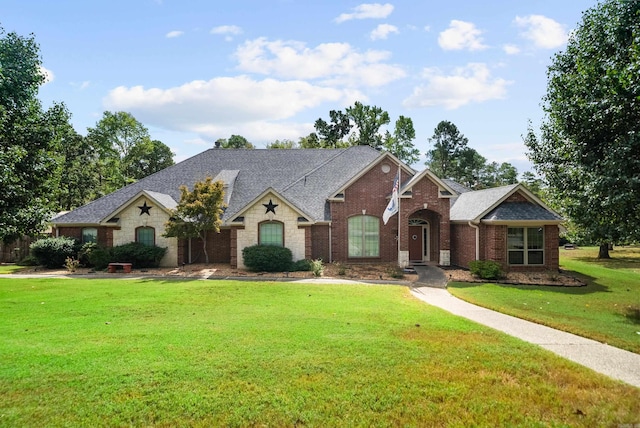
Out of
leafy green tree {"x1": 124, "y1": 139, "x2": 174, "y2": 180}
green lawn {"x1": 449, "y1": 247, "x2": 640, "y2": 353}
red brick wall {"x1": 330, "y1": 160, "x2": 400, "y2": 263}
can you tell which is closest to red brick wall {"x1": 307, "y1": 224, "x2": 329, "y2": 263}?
red brick wall {"x1": 330, "y1": 160, "x2": 400, "y2": 263}

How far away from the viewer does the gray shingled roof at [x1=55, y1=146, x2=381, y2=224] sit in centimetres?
2414

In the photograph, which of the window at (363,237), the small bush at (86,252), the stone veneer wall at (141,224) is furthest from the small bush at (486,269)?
the small bush at (86,252)

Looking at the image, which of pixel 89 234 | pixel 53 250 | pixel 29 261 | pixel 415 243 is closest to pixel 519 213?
pixel 415 243

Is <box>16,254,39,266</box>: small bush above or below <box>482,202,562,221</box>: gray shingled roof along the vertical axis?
below

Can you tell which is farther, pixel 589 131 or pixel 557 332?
pixel 589 131

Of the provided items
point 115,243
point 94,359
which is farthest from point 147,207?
point 94,359

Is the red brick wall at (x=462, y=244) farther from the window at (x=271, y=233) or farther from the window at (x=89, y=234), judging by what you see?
the window at (x=89, y=234)

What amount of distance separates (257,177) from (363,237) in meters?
9.60

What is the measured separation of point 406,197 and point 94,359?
17942 millimetres

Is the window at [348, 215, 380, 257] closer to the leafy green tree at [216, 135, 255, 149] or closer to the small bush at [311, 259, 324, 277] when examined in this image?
the small bush at [311, 259, 324, 277]

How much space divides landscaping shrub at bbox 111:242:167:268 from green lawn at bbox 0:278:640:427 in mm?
10919

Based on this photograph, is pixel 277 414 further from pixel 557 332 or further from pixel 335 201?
pixel 335 201

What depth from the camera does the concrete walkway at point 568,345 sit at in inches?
273

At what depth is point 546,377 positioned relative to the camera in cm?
636
